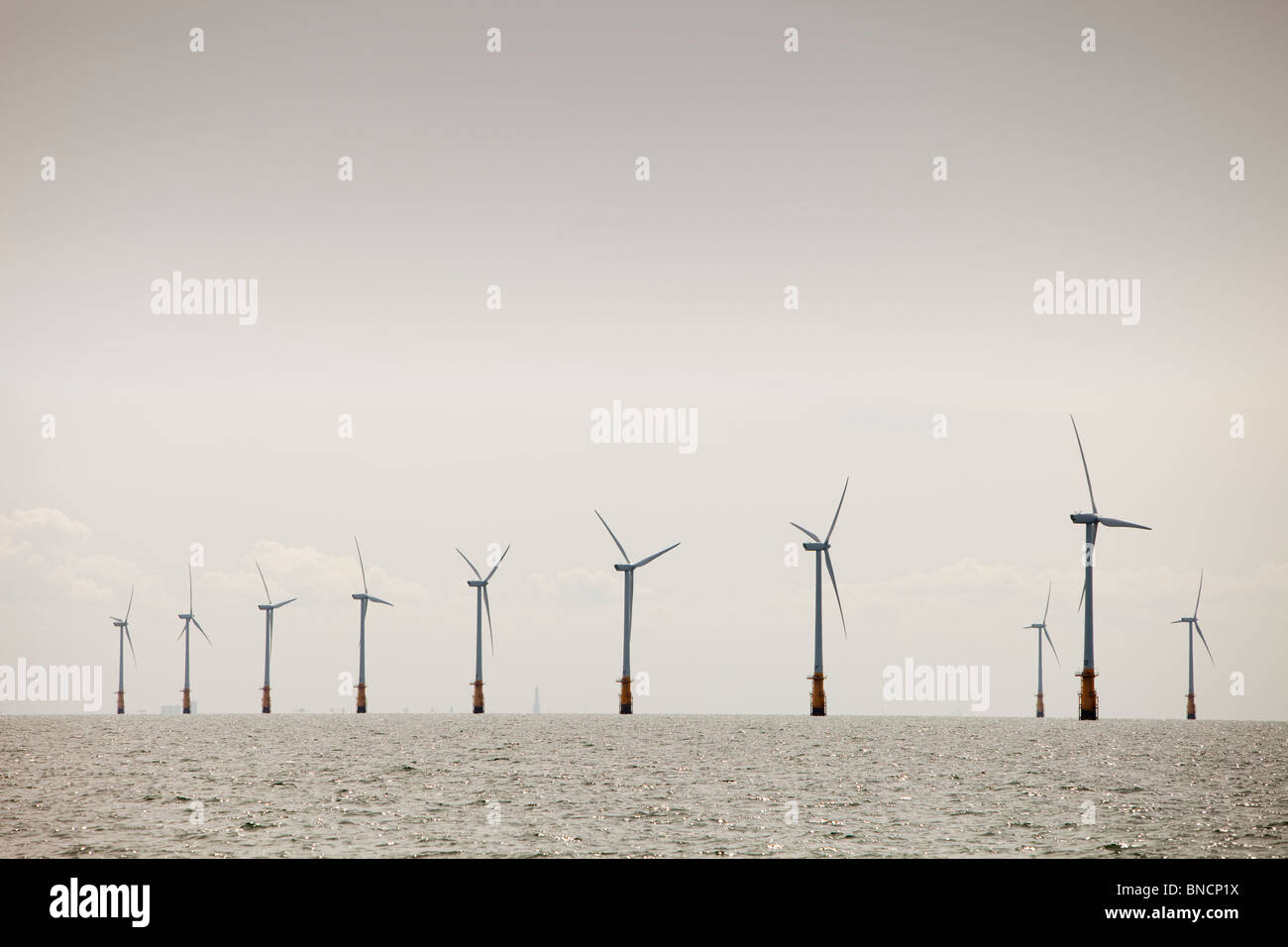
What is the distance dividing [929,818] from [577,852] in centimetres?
2143

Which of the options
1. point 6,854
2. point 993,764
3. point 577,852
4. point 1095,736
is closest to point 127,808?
point 6,854

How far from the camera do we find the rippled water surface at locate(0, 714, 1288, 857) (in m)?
49.5

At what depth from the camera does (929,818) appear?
59719mm

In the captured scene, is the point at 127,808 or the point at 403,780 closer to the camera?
the point at 127,808

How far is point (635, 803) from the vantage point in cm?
6525

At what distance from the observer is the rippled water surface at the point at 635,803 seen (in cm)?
4950

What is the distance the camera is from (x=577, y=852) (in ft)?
154
